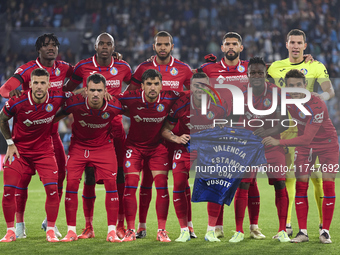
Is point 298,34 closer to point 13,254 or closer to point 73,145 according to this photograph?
point 73,145

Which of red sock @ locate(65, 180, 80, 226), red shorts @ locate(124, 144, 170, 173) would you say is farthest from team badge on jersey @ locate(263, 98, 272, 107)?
red sock @ locate(65, 180, 80, 226)

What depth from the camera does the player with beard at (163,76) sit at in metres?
6.15

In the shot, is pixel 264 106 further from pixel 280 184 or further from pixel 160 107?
pixel 160 107

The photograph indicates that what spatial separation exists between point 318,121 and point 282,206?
1073 millimetres

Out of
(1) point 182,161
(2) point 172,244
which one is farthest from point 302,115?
(2) point 172,244

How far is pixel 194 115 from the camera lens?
19.5 feet

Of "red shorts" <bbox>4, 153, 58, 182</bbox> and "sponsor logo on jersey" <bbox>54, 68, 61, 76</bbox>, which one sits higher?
"sponsor logo on jersey" <bbox>54, 68, 61, 76</bbox>

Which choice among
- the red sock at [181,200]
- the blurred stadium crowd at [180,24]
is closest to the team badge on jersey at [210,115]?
the red sock at [181,200]

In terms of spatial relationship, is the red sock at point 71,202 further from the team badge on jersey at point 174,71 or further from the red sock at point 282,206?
the red sock at point 282,206

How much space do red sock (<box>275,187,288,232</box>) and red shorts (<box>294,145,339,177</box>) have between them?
0.32 metres

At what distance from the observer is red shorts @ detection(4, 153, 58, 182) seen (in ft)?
18.7

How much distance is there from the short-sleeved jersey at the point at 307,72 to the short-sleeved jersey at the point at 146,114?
1276 mm

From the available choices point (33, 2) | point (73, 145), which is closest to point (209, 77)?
point (73, 145)

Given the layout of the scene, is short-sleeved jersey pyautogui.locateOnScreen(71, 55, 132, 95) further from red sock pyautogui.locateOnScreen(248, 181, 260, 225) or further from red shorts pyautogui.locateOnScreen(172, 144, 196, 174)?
red sock pyautogui.locateOnScreen(248, 181, 260, 225)
